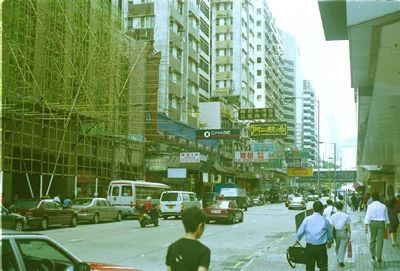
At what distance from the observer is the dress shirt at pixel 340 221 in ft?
41.2

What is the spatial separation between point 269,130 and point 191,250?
45.1 m

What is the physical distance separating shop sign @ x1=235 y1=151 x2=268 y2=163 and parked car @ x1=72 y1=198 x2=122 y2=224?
31351mm

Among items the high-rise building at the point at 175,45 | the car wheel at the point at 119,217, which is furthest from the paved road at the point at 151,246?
the high-rise building at the point at 175,45

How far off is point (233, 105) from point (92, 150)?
1886 inches

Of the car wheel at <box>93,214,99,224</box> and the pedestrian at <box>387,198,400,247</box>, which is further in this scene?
the car wheel at <box>93,214,99,224</box>

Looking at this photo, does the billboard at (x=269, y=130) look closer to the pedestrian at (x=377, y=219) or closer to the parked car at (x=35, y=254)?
the pedestrian at (x=377, y=219)

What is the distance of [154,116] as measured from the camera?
4862 cm

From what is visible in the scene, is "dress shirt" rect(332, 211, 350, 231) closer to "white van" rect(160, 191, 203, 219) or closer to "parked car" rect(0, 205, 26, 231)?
"parked car" rect(0, 205, 26, 231)

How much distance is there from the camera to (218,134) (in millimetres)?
52125

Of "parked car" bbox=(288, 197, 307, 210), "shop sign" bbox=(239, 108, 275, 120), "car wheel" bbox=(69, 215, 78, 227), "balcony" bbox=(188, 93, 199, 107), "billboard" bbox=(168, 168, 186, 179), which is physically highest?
"balcony" bbox=(188, 93, 199, 107)

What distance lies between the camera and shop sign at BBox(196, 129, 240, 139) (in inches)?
1978

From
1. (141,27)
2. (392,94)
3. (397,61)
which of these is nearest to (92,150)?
(141,27)

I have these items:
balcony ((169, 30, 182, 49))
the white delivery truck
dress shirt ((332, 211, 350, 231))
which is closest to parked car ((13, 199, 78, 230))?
dress shirt ((332, 211, 350, 231))

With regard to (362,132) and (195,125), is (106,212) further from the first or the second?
(195,125)
